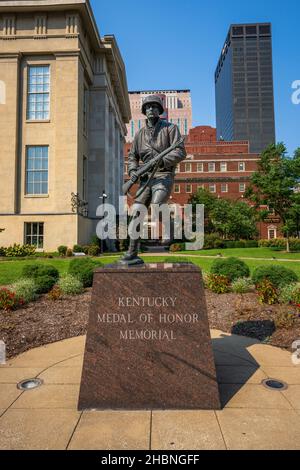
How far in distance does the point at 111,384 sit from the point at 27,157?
28042mm

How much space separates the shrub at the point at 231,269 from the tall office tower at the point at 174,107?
148 metres

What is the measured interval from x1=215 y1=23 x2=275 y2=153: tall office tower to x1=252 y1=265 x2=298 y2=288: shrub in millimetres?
174544

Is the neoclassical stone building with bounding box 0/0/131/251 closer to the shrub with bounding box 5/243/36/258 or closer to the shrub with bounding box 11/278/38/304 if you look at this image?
the shrub with bounding box 5/243/36/258

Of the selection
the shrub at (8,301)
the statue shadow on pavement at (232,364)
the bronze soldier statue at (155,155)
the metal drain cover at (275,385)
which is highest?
the bronze soldier statue at (155,155)

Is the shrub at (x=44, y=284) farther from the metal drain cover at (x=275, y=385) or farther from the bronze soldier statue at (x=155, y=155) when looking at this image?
the metal drain cover at (x=275, y=385)

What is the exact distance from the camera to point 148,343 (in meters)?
4.41

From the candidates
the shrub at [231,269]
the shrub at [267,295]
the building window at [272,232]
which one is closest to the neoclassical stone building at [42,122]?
the shrub at [231,269]

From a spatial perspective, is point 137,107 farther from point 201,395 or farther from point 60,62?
point 201,395

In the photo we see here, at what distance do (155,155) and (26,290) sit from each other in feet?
21.0

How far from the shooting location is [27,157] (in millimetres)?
28344

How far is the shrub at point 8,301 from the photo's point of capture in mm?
8617

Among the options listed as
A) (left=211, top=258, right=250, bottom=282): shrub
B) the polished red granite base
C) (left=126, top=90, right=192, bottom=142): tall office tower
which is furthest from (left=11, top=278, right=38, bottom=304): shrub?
(left=126, top=90, right=192, bottom=142): tall office tower

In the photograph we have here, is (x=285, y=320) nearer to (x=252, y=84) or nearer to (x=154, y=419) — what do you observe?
(x=154, y=419)

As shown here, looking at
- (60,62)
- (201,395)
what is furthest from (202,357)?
(60,62)
